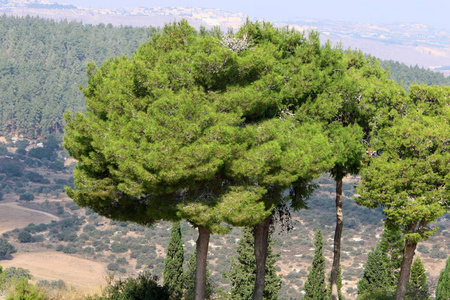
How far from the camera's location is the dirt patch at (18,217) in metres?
70.2

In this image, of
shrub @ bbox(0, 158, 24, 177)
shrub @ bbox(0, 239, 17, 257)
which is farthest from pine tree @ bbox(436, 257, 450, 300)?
shrub @ bbox(0, 158, 24, 177)

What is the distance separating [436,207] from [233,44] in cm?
610

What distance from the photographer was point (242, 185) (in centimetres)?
1179

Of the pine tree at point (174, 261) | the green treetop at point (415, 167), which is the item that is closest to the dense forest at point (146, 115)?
the green treetop at point (415, 167)

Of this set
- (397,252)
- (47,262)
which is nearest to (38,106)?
(47,262)

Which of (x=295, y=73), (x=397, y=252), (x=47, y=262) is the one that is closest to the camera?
(x=295, y=73)

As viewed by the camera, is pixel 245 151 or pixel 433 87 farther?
pixel 433 87

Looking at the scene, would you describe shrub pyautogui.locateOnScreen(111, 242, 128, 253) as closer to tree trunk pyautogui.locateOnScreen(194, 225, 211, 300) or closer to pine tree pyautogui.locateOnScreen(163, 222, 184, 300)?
pine tree pyautogui.locateOnScreen(163, 222, 184, 300)

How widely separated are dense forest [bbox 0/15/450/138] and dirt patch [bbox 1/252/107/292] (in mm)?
51801

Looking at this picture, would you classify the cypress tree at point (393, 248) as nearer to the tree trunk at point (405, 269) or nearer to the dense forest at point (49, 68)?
the tree trunk at point (405, 269)

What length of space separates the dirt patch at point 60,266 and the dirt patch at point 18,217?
10.8 metres

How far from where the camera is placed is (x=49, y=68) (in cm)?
13975

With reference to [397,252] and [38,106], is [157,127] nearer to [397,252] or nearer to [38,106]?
[397,252]

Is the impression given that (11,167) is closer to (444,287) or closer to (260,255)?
(444,287)
